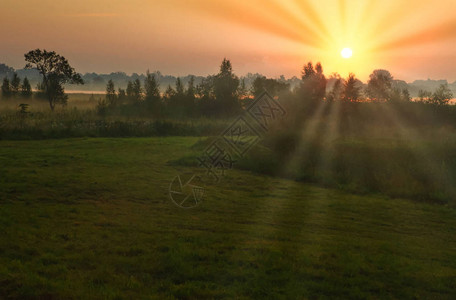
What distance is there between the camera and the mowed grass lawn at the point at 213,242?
21.7 feet

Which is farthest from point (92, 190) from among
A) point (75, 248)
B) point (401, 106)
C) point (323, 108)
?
point (401, 106)

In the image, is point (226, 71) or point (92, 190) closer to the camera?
point (92, 190)

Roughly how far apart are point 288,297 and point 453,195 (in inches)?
568

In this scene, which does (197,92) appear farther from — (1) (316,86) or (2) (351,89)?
(2) (351,89)

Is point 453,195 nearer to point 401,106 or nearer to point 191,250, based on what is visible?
point 191,250

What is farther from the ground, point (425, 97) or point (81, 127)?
point (425, 97)

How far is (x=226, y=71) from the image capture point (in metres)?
74.9

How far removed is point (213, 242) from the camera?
355 inches

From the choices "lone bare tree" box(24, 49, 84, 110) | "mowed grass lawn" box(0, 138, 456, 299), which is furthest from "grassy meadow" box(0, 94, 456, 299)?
"lone bare tree" box(24, 49, 84, 110)

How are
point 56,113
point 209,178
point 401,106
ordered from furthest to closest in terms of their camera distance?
point 401,106, point 56,113, point 209,178

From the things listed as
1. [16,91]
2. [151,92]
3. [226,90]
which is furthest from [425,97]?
[16,91]

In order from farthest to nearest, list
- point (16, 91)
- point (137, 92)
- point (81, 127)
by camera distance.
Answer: point (16, 91) < point (137, 92) < point (81, 127)

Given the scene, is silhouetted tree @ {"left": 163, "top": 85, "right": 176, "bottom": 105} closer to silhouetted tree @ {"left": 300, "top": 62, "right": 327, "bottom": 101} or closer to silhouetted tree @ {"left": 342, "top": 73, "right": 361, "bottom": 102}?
silhouetted tree @ {"left": 300, "top": 62, "right": 327, "bottom": 101}

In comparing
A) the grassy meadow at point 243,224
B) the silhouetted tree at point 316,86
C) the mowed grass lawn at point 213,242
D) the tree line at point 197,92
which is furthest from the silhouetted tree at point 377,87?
the mowed grass lawn at point 213,242
